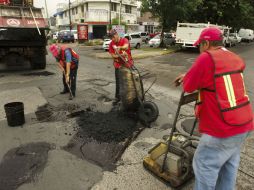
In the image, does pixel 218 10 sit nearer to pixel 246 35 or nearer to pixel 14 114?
pixel 246 35

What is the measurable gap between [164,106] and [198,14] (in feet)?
77.9

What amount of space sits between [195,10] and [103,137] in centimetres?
2208

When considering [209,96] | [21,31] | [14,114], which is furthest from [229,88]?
[21,31]

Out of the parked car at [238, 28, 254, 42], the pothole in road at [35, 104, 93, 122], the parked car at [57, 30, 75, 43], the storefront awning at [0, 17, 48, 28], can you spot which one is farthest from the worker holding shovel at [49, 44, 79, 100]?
the parked car at [238, 28, 254, 42]

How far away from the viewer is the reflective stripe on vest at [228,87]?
2270mm

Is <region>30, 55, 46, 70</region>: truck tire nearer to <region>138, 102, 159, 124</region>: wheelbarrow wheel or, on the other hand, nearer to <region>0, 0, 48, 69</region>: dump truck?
<region>0, 0, 48, 69</region>: dump truck

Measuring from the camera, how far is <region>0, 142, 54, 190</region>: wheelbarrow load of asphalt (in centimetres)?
346

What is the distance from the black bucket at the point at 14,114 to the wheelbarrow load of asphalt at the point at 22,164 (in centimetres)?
99

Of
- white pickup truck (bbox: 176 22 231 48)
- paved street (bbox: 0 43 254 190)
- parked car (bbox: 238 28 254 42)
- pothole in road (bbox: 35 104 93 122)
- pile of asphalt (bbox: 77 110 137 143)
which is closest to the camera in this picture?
paved street (bbox: 0 43 254 190)

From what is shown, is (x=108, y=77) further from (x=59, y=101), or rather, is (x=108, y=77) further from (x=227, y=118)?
(x=227, y=118)

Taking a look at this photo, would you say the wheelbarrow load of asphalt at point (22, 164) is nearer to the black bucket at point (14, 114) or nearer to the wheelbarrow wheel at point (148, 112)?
the black bucket at point (14, 114)

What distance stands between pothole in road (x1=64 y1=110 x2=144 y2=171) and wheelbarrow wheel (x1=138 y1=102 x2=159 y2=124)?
6.8 inches

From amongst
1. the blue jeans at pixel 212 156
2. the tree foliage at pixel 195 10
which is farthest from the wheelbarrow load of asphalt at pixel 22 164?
the tree foliage at pixel 195 10

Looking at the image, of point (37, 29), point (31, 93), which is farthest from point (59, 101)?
point (37, 29)
